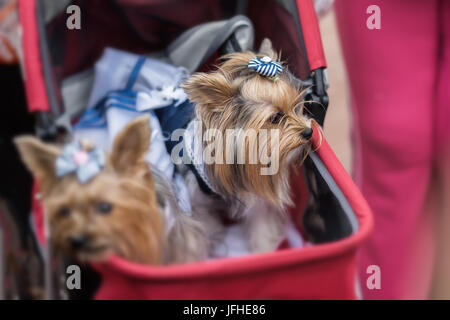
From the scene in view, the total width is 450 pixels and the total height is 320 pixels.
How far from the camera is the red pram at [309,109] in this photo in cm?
73

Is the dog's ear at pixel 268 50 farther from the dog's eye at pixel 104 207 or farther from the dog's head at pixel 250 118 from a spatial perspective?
the dog's eye at pixel 104 207

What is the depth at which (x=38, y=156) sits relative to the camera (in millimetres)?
735

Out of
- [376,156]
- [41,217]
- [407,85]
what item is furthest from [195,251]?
[407,85]

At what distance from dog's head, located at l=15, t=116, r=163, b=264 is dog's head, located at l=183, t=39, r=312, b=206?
0.24 m

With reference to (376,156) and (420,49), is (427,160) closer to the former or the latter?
(376,156)

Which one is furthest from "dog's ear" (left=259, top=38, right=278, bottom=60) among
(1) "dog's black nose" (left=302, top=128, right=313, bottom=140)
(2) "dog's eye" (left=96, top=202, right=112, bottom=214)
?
(2) "dog's eye" (left=96, top=202, right=112, bottom=214)

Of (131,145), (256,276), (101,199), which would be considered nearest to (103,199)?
(101,199)

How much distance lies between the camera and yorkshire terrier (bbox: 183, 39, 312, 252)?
0.95m

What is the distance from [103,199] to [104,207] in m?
0.02

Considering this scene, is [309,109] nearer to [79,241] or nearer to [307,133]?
[307,133]

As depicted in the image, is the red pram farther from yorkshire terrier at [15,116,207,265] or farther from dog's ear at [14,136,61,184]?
dog's ear at [14,136,61,184]

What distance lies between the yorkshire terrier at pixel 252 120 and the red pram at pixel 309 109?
0.07 metres

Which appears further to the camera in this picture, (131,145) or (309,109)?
(309,109)

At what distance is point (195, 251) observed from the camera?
3.09 feet
